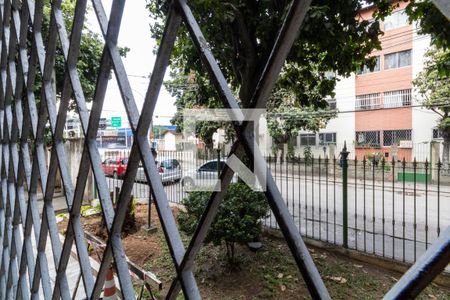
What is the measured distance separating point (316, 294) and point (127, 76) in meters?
0.63

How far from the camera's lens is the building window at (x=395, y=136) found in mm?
A: 15359

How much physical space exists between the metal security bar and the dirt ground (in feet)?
7.54

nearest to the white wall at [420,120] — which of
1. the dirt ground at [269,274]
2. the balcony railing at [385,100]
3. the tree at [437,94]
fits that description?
Result: the balcony railing at [385,100]

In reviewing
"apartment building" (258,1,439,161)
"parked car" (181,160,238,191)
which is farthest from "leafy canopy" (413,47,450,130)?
"parked car" (181,160,238,191)

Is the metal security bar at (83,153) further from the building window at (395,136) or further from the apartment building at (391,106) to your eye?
the building window at (395,136)

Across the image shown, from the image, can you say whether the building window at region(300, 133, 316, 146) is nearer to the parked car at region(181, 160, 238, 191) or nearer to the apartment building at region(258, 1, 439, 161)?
the apartment building at region(258, 1, 439, 161)

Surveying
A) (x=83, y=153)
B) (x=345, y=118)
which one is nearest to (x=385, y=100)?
(x=345, y=118)

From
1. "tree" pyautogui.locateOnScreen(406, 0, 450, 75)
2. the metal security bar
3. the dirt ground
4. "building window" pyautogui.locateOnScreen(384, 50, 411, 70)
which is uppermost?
"building window" pyautogui.locateOnScreen(384, 50, 411, 70)

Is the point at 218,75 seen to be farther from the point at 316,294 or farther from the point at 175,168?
the point at 175,168

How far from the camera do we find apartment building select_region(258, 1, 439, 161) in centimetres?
1441

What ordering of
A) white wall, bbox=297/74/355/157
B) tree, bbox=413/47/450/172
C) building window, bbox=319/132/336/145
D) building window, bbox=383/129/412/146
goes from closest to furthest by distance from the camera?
tree, bbox=413/47/450/172 < building window, bbox=383/129/412/146 < white wall, bbox=297/74/355/157 < building window, bbox=319/132/336/145

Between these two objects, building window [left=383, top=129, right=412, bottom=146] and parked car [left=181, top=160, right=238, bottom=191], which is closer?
parked car [left=181, top=160, right=238, bottom=191]

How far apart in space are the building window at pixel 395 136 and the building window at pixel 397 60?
3206 mm

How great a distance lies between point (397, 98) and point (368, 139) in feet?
7.99
